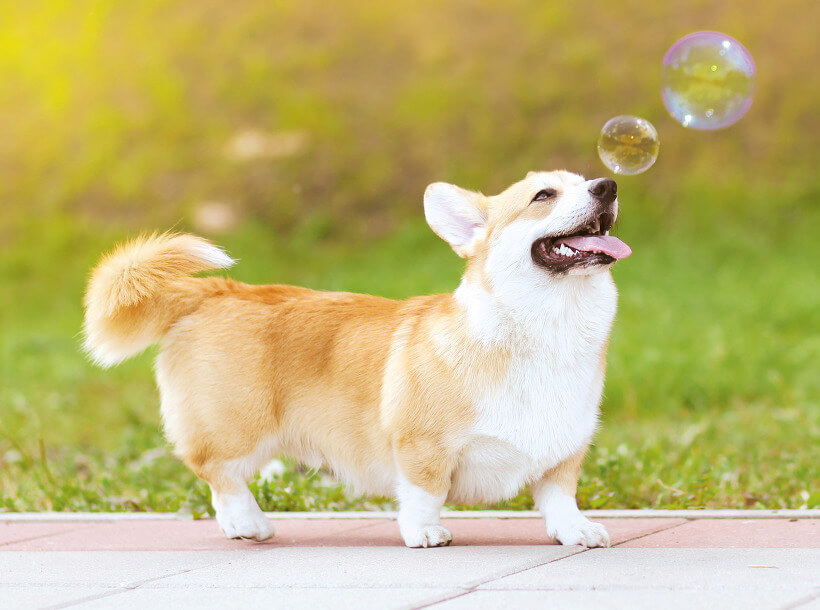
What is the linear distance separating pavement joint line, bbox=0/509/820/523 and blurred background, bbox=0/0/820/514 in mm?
3425

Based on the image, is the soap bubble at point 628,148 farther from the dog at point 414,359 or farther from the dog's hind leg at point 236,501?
the dog's hind leg at point 236,501

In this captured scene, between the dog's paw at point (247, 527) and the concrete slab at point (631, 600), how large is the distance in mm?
1198

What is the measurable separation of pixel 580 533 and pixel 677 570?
19.8 inches

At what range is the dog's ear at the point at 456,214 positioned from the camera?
3764mm

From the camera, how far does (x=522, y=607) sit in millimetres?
2604

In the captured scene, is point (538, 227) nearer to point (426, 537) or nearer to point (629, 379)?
point (426, 537)

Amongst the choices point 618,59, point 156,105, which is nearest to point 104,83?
point 156,105

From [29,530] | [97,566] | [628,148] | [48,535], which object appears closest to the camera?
[97,566]

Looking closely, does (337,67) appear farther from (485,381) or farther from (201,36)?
(485,381)

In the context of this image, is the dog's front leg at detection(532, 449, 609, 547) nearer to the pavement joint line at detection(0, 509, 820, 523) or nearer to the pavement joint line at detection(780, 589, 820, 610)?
the pavement joint line at detection(0, 509, 820, 523)

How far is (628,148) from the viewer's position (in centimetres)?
→ 435

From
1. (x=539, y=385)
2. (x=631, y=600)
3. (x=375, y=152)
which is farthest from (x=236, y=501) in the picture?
(x=375, y=152)

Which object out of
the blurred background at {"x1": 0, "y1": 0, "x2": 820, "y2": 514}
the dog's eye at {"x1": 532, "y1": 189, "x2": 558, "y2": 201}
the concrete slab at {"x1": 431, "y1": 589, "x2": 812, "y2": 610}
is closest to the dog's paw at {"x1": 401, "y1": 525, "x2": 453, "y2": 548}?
the concrete slab at {"x1": 431, "y1": 589, "x2": 812, "y2": 610}

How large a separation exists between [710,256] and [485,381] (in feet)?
25.0
